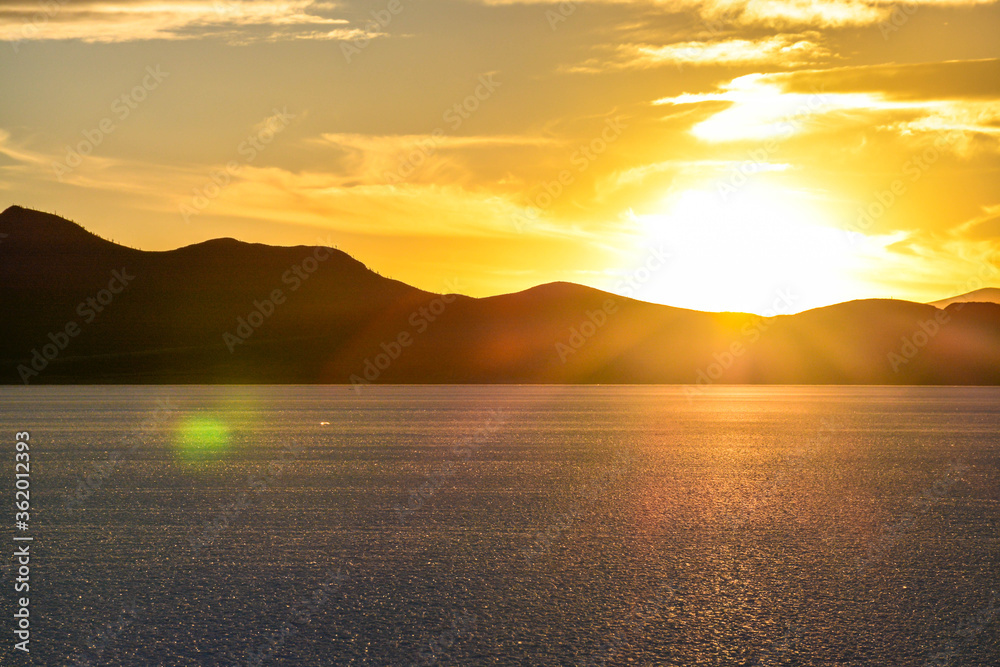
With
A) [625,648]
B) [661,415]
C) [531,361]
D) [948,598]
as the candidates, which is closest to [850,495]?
[948,598]

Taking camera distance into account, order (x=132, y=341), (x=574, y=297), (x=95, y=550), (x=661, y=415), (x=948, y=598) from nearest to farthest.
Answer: (x=948, y=598), (x=95, y=550), (x=661, y=415), (x=132, y=341), (x=574, y=297)

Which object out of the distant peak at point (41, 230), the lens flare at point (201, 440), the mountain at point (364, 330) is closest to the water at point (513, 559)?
the lens flare at point (201, 440)

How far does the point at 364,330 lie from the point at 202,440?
5074 inches

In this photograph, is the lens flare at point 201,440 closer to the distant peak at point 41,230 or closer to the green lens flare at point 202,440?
the green lens flare at point 202,440

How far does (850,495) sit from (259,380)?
113325 millimetres

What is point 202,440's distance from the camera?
24672mm

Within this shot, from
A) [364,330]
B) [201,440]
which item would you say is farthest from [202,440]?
[364,330]

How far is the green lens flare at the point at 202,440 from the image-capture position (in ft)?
66.1

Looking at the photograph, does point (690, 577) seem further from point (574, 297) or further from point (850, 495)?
point (574, 297)

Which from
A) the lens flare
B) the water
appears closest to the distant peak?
the lens flare

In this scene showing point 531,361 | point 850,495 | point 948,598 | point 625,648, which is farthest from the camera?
point 531,361

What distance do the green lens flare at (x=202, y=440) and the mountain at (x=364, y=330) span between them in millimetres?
89267

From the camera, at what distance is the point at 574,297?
171m

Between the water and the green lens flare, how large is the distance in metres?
0.27
